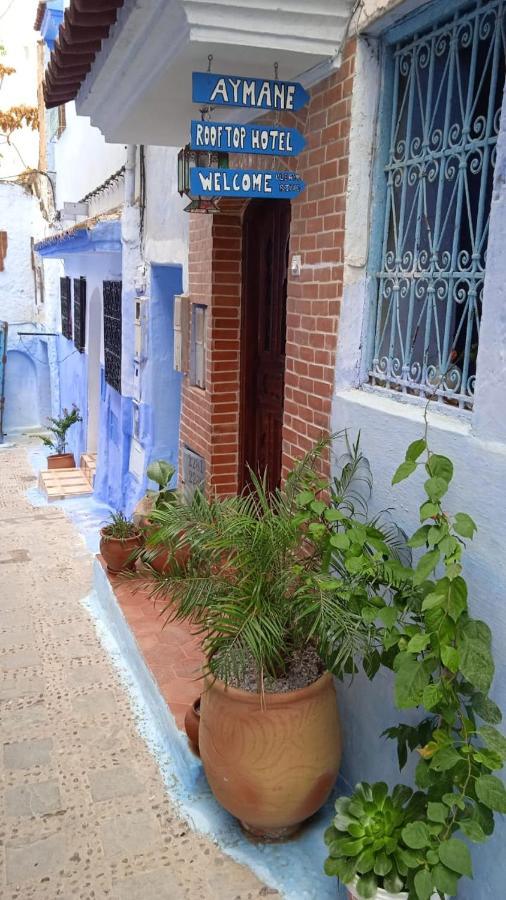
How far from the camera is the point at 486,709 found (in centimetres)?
226

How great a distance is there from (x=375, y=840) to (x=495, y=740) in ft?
1.81

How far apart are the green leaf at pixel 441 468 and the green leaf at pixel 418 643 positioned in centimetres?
50

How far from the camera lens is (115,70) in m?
3.70

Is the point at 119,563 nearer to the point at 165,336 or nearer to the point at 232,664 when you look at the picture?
the point at 165,336

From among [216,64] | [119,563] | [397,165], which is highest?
[216,64]

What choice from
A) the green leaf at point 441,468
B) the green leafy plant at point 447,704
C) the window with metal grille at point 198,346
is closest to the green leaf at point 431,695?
the green leafy plant at point 447,704

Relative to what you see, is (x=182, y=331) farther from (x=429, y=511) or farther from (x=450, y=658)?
(x=450, y=658)

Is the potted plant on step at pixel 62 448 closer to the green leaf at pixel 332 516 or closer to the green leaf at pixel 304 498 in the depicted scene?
the green leaf at pixel 304 498

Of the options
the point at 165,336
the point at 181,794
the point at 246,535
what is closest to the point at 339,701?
the point at 181,794

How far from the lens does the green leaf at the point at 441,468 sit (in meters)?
2.33

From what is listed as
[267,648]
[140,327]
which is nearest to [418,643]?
[267,648]

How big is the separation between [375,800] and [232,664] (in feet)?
2.20

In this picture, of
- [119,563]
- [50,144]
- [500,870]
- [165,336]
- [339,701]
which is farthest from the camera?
[50,144]

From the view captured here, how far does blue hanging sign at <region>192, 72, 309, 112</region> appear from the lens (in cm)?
291
